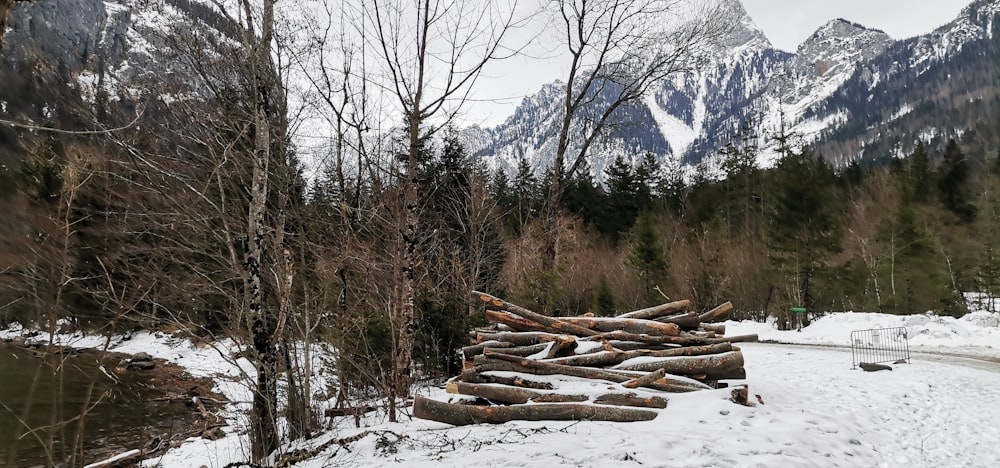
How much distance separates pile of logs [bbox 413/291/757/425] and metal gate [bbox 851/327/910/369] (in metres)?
5.94

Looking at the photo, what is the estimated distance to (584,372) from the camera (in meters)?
6.90

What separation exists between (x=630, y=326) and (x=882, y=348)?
10.2 metres

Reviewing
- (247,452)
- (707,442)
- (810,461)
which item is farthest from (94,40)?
(810,461)

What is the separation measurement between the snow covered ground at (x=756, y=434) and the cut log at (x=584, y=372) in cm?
22

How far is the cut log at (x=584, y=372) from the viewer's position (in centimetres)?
661

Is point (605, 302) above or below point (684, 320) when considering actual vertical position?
below

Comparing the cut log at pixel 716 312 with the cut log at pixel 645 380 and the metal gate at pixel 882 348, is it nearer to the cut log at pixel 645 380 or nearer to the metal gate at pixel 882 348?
the cut log at pixel 645 380

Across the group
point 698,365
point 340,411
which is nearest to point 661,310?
point 698,365

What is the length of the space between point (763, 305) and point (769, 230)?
4.34 metres

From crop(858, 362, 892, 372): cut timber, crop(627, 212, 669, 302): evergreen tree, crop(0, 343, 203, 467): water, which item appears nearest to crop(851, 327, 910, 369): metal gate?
crop(858, 362, 892, 372): cut timber

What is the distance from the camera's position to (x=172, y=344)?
21.8 metres

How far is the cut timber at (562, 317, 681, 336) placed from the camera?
7.94 metres

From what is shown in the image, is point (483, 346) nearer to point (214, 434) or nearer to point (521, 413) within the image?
point (521, 413)

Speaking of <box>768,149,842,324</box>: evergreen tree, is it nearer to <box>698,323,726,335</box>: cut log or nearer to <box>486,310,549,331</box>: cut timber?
<box>698,323,726,335</box>: cut log
